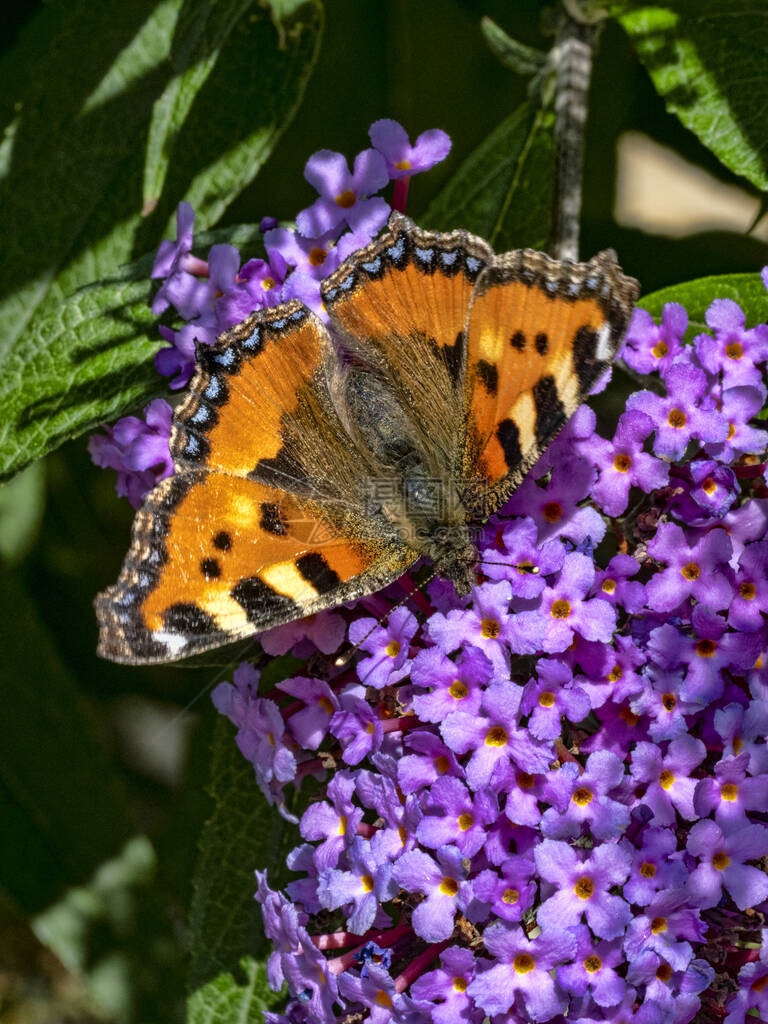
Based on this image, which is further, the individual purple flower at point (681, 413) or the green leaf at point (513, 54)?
the green leaf at point (513, 54)

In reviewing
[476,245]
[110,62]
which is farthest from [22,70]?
[476,245]

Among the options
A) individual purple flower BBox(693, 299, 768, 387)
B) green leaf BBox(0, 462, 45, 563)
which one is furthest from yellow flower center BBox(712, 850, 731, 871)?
green leaf BBox(0, 462, 45, 563)

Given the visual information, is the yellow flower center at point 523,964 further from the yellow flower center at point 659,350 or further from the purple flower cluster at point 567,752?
the yellow flower center at point 659,350

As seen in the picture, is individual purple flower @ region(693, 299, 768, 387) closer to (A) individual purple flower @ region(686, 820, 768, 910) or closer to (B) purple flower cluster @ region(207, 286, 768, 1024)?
(B) purple flower cluster @ region(207, 286, 768, 1024)

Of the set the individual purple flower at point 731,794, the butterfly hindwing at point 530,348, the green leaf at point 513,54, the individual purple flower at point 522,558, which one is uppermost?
the green leaf at point 513,54

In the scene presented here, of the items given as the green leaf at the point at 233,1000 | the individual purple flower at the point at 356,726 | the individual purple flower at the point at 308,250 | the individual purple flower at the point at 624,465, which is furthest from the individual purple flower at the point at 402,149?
the green leaf at the point at 233,1000

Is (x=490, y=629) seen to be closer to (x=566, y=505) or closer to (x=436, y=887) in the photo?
(x=566, y=505)

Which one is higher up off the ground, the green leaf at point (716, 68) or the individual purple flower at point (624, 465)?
the green leaf at point (716, 68)
